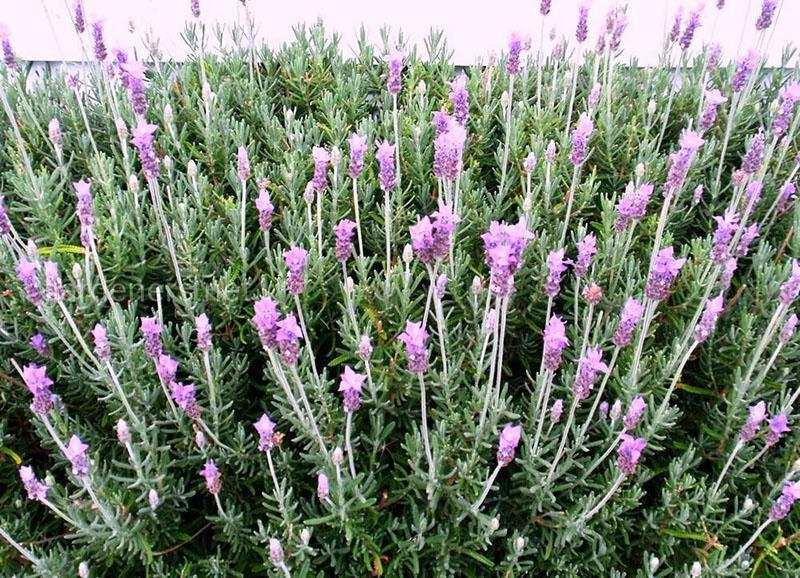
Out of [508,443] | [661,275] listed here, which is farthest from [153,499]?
[661,275]

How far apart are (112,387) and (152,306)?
35cm

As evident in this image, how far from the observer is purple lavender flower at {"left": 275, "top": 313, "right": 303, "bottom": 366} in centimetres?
139

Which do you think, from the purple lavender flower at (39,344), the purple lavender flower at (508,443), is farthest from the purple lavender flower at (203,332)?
the purple lavender flower at (508,443)

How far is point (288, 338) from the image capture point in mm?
1397

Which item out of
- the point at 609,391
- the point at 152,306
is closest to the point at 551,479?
the point at 609,391

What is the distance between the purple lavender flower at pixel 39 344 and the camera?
1.73 metres

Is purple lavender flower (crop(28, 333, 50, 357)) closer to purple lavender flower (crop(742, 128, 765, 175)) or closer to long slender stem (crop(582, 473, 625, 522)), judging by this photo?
long slender stem (crop(582, 473, 625, 522))

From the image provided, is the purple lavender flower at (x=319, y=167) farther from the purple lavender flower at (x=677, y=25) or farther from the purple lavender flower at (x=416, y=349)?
the purple lavender flower at (x=677, y=25)

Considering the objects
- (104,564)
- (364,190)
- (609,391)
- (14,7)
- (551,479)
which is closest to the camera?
(551,479)

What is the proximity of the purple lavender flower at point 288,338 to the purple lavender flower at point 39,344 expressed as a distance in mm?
670

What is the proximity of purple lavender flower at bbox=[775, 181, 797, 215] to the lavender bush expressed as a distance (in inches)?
0.5

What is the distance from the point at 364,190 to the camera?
209cm

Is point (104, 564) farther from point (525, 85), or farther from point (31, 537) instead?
point (525, 85)

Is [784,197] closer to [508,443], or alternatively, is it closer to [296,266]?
[508,443]
